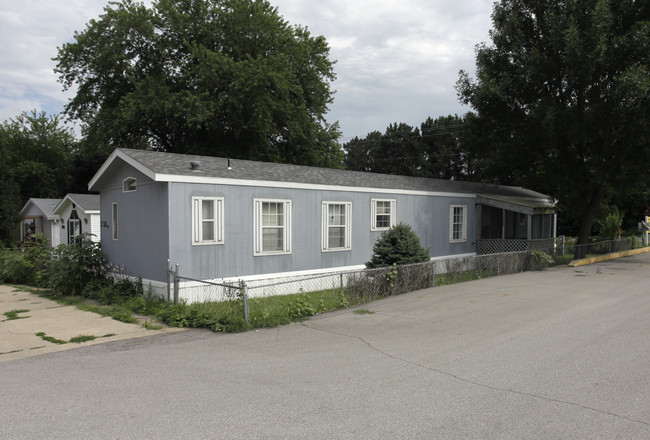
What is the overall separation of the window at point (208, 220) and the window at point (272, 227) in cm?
106

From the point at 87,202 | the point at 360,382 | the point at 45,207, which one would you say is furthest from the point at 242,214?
the point at 45,207

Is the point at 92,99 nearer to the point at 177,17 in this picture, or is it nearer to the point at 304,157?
the point at 177,17

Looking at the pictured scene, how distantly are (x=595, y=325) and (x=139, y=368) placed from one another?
7.28 metres

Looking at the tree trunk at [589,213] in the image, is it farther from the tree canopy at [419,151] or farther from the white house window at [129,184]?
the tree canopy at [419,151]

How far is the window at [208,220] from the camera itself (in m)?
10.9

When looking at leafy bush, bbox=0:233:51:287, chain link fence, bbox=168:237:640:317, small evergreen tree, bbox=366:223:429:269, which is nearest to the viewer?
chain link fence, bbox=168:237:640:317

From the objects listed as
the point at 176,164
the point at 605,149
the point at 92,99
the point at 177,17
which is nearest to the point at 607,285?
the point at 605,149

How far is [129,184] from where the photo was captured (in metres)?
12.3

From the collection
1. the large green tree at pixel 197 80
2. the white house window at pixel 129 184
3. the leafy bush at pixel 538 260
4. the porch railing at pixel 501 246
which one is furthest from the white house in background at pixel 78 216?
the leafy bush at pixel 538 260

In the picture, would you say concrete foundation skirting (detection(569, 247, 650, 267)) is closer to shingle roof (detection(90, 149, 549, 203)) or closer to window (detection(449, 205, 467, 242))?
window (detection(449, 205, 467, 242))

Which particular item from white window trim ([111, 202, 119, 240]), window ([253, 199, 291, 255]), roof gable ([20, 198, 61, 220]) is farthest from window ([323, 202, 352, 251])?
roof gable ([20, 198, 61, 220])

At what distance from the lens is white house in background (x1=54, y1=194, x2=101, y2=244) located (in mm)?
22147

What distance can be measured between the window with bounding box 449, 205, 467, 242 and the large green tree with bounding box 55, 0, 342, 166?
1248 centimetres

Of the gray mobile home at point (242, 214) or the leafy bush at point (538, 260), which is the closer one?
the gray mobile home at point (242, 214)
